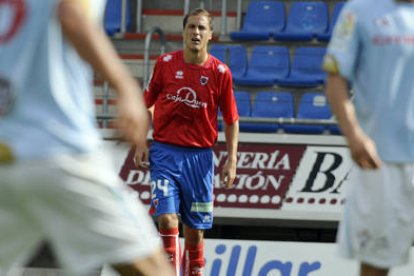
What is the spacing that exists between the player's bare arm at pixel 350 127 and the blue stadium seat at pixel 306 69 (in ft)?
29.8

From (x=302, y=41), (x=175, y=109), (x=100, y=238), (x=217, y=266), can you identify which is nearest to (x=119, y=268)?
(x=100, y=238)

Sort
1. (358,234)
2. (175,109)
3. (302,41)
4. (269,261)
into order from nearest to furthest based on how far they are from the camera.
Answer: (358,234)
(175,109)
(269,261)
(302,41)

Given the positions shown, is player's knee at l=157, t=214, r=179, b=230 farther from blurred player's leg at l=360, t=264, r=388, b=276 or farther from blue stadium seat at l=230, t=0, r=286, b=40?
blue stadium seat at l=230, t=0, r=286, b=40

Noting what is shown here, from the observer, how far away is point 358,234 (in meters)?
5.07

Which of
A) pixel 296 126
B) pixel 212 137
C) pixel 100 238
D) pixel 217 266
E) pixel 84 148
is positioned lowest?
pixel 217 266

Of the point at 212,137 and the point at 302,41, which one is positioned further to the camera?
the point at 302,41

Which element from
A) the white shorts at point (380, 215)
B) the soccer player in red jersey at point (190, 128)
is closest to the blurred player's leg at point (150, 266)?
the white shorts at point (380, 215)

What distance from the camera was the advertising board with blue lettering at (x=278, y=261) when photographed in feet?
37.3

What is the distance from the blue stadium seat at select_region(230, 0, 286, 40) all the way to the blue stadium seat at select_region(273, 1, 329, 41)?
0.12 meters

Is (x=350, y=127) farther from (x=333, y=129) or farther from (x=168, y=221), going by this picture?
(x=333, y=129)

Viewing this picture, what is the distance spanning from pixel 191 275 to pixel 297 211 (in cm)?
304

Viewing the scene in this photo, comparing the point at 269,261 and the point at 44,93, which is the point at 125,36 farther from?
the point at 44,93

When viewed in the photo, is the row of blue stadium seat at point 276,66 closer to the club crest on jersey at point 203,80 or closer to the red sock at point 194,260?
the club crest on jersey at point 203,80

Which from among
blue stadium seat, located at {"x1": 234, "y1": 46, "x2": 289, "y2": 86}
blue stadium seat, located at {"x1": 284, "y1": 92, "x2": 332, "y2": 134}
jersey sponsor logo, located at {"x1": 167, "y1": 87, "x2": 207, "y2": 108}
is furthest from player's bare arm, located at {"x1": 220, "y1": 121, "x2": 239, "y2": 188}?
blue stadium seat, located at {"x1": 234, "y1": 46, "x2": 289, "y2": 86}
